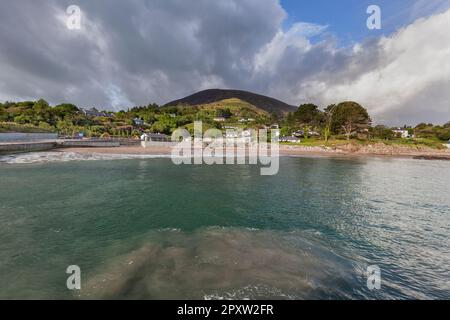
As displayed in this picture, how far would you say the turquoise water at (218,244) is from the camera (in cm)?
619

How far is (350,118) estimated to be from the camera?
84.7m

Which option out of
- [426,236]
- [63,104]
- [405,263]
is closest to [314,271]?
[405,263]

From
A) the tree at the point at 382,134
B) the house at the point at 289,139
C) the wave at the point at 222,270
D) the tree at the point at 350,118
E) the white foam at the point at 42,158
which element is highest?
the tree at the point at 350,118

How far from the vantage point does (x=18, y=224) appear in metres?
10.3

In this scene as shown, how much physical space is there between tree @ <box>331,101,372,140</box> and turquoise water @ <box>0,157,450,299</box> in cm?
7775

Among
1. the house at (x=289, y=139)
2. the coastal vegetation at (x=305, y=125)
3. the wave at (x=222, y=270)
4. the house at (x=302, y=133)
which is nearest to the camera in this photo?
the wave at (x=222, y=270)

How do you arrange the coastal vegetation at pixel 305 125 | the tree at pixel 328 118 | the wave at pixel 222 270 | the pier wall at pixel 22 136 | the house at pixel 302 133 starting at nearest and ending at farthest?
the wave at pixel 222 270
the pier wall at pixel 22 136
the coastal vegetation at pixel 305 125
the tree at pixel 328 118
the house at pixel 302 133

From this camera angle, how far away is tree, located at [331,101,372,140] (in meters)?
85.0

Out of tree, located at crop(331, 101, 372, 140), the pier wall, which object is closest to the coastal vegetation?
tree, located at crop(331, 101, 372, 140)

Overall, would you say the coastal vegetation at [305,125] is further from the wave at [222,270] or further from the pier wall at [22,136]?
the wave at [222,270]

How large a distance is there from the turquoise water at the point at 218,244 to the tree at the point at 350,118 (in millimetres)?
77750

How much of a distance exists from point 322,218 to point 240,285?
8.21 metres

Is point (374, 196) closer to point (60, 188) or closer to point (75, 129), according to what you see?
point (60, 188)

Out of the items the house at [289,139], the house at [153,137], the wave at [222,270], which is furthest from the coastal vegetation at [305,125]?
the wave at [222,270]
